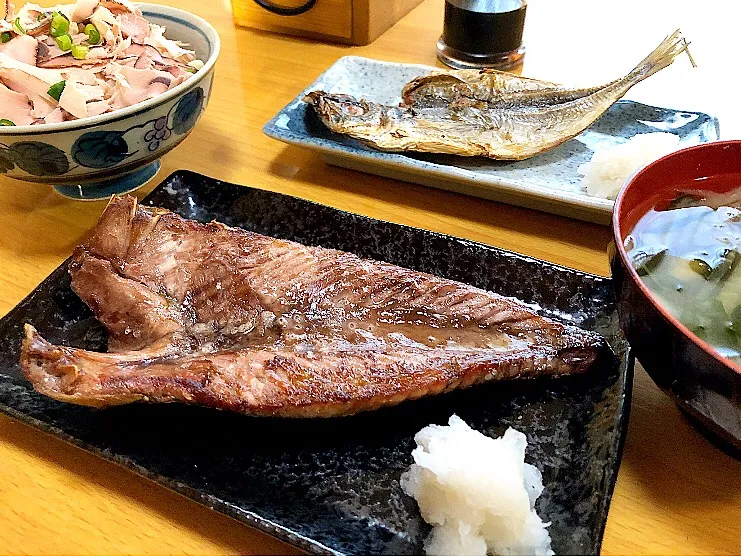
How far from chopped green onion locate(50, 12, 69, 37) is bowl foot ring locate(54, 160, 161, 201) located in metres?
0.43

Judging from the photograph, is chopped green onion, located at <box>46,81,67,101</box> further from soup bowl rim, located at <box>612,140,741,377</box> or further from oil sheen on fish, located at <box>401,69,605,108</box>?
soup bowl rim, located at <box>612,140,741,377</box>

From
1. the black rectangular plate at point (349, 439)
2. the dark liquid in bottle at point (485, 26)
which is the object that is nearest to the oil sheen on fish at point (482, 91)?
the dark liquid in bottle at point (485, 26)

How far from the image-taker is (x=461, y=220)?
→ 1.82m

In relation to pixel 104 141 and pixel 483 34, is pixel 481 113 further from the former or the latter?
pixel 104 141

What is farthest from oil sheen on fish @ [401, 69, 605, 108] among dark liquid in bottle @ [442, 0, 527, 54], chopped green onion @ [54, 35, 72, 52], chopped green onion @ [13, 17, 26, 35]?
chopped green onion @ [13, 17, 26, 35]

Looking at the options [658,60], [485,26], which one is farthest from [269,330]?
[485,26]

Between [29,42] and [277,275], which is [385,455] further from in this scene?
[29,42]

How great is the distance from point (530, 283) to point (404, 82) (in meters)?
1.20

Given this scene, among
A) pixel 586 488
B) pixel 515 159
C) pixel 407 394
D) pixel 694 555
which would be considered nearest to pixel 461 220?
pixel 515 159

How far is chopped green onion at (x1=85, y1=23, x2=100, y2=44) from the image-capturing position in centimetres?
179

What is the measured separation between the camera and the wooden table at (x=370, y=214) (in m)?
1.11

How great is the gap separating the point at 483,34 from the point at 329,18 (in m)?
0.70

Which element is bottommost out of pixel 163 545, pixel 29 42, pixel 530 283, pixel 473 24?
pixel 163 545

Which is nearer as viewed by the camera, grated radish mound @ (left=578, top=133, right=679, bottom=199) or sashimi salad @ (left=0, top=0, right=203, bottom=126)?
sashimi salad @ (left=0, top=0, right=203, bottom=126)
